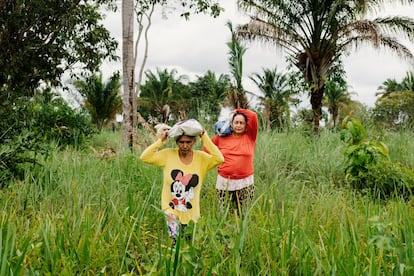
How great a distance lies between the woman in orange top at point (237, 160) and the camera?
13.1 feet

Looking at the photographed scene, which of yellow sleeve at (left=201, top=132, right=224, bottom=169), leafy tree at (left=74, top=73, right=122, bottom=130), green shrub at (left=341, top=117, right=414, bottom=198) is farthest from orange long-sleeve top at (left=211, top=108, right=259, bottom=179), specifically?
leafy tree at (left=74, top=73, right=122, bottom=130)

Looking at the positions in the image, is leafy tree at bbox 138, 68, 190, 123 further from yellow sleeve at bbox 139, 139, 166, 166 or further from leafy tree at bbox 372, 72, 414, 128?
yellow sleeve at bbox 139, 139, 166, 166

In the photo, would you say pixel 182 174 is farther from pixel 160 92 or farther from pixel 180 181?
pixel 160 92

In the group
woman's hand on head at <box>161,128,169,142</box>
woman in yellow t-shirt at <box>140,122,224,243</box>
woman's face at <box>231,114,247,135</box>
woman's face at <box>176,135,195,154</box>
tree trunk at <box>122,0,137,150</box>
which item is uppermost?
tree trunk at <box>122,0,137,150</box>

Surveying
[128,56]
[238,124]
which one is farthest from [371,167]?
[128,56]

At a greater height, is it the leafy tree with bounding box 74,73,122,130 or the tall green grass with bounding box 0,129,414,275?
the leafy tree with bounding box 74,73,122,130

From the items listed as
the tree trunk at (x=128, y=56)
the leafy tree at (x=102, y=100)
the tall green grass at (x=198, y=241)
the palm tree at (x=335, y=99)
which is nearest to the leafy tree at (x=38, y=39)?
the tree trunk at (x=128, y=56)

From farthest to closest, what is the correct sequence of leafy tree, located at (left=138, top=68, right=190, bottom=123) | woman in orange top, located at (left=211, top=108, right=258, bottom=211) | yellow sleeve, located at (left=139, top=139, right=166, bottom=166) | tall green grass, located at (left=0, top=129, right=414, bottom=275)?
leafy tree, located at (left=138, top=68, right=190, bottom=123), woman in orange top, located at (left=211, top=108, right=258, bottom=211), yellow sleeve, located at (left=139, top=139, right=166, bottom=166), tall green grass, located at (left=0, top=129, right=414, bottom=275)

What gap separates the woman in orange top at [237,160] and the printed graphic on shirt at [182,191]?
31.4 inches

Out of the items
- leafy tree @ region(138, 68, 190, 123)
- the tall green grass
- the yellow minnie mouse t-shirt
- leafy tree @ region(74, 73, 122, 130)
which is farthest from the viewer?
leafy tree @ region(138, 68, 190, 123)

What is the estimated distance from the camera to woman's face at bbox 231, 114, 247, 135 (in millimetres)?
4062

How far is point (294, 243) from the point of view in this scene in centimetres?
214

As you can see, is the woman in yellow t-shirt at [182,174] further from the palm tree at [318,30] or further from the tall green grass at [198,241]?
the palm tree at [318,30]

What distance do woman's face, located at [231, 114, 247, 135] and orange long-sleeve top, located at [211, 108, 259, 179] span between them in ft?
0.16
